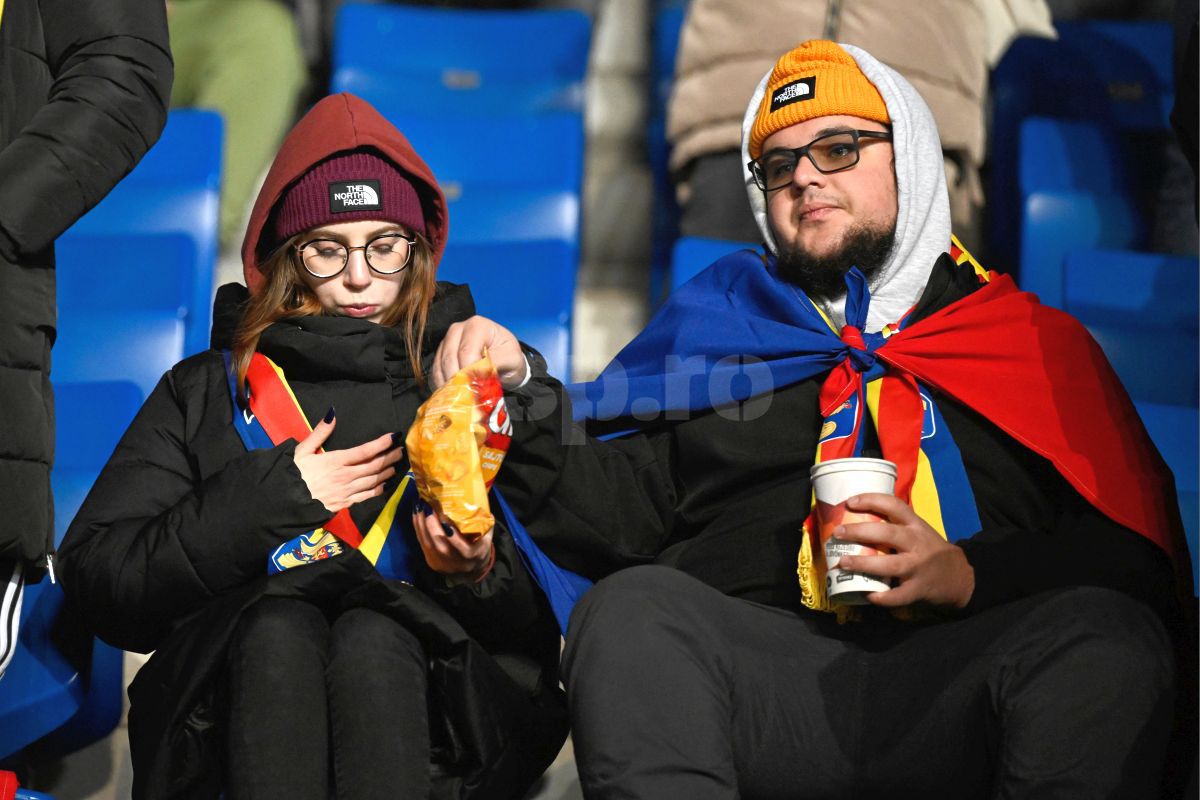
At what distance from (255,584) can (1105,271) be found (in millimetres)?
2225

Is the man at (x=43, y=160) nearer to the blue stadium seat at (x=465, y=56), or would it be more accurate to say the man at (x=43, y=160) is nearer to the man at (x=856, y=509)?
the man at (x=856, y=509)

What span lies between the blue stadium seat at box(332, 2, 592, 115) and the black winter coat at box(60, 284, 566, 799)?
2031 millimetres

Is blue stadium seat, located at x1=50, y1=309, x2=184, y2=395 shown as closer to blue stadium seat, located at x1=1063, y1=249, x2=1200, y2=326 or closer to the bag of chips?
the bag of chips

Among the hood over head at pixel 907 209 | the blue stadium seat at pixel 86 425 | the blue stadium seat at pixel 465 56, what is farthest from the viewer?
the blue stadium seat at pixel 465 56

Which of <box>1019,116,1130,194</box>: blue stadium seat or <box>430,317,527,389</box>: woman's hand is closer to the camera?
<box>430,317,527,389</box>: woman's hand

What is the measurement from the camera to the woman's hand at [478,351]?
1995 millimetres

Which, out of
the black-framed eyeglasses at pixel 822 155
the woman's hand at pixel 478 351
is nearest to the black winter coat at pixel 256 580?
the woman's hand at pixel 478 351

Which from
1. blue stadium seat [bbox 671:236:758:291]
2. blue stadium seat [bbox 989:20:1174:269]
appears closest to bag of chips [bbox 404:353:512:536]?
blue stadium seat [bbox 671:236:758:291]

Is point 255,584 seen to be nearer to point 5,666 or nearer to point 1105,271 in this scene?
point 5,666

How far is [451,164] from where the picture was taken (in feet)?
12.5

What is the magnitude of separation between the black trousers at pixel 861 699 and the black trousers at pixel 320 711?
214 mm

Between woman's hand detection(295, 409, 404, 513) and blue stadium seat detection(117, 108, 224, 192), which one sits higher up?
blue stadium seat detection(117, 108, 224, 192)

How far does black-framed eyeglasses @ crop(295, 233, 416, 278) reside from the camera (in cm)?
236

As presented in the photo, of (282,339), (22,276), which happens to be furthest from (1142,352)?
(22,276)
